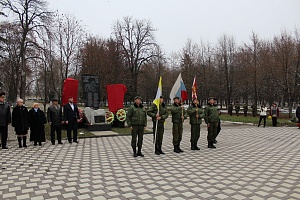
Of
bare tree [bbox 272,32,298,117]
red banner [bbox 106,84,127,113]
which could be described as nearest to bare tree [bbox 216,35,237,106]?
bare tree [bbox 272,32,298,117]

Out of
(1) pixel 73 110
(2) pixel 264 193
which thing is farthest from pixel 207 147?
(1) pixel 73 110

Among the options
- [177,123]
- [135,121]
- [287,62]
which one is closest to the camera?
[135,121]

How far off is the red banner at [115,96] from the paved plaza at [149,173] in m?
6.84

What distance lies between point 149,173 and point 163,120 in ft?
8.70

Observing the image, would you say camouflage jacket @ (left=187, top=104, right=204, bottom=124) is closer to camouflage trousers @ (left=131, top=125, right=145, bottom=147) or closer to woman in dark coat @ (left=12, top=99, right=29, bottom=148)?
camouflage trousers @ (left=131, top=125, right=145, bottom=147)

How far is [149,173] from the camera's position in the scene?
5.86m

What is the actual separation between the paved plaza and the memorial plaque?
594cm

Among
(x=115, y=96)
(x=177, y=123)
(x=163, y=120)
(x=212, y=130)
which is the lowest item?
(x=212, y=130)

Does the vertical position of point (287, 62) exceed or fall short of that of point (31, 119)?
it exceeds it

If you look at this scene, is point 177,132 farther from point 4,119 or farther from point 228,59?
point 228,59

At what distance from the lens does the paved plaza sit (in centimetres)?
458

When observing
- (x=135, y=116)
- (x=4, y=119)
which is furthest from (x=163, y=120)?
(x=4, y=119)

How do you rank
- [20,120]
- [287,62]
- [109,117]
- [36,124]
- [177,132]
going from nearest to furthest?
[177,132] → [20,120] → [36,124] → [109,117] → [287,62]

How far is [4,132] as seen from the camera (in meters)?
8.85
